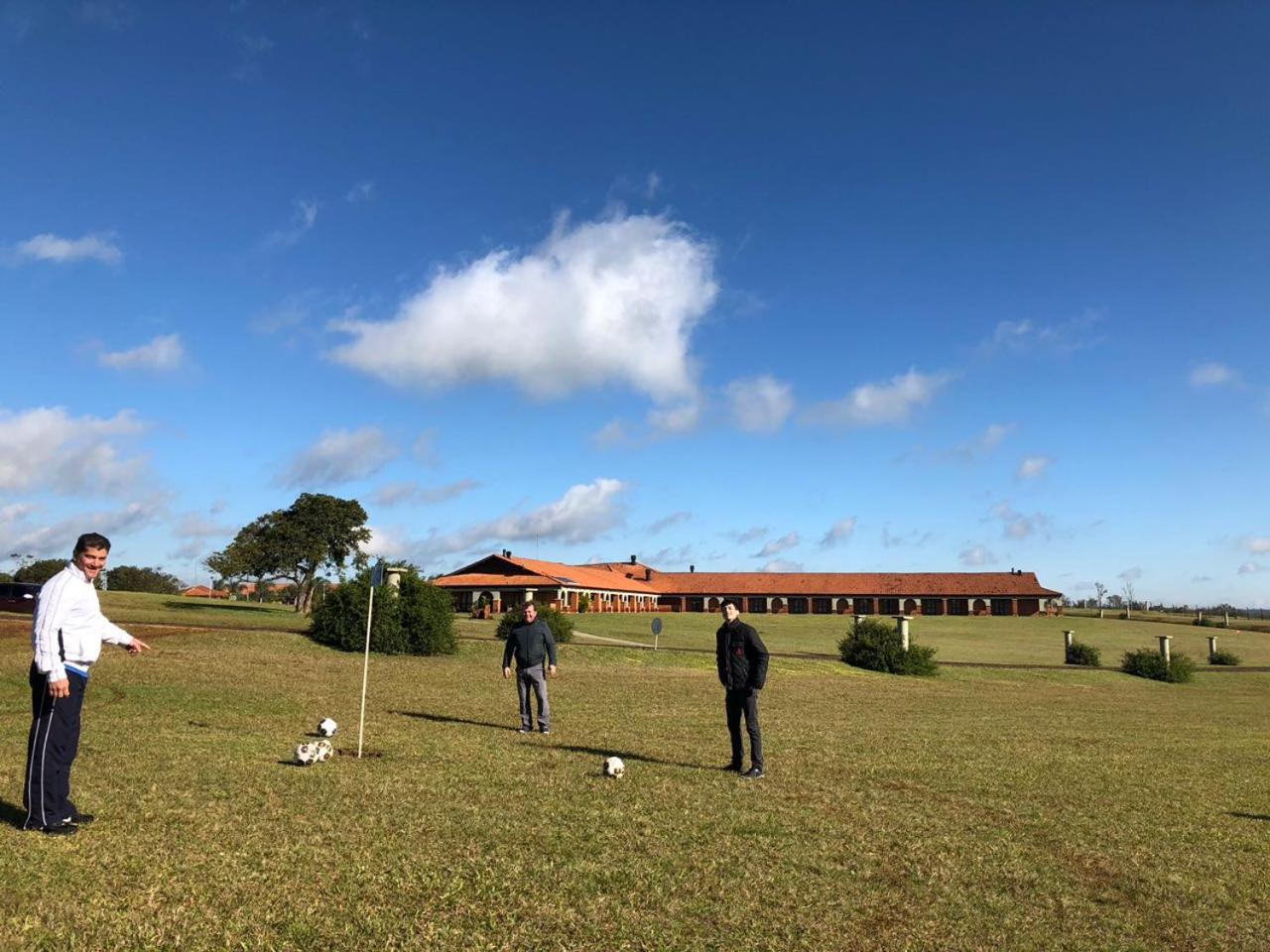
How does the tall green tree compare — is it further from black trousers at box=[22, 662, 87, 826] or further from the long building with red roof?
black trousers at box=[22, 662, 87, 826]

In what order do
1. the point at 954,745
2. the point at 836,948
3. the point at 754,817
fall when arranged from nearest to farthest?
the point at 836,948 < the point at 754,817 < the point at 954,745

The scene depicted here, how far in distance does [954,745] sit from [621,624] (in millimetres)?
48791

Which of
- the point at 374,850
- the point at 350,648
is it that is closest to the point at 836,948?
the point at 374,850

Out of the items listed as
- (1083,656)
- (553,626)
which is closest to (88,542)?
(553,626)

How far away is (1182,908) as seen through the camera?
6.68 metres

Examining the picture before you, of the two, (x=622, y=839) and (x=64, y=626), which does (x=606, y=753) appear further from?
(x=64, y=626)

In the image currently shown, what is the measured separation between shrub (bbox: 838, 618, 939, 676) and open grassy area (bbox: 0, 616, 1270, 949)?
22.5m

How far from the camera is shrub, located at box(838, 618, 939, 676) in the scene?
39.6 m

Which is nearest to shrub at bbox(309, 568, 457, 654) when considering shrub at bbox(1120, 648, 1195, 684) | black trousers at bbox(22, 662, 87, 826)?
black trousers at bbox(22, 662, 87, 826)

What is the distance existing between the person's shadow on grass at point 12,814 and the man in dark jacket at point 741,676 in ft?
24.0

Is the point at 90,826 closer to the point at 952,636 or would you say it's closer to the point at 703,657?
the point at 703,657

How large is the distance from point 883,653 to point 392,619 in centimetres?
2139

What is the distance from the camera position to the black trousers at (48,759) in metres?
7.34

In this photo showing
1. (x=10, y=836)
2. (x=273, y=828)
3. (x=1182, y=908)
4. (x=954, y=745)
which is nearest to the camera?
(x=1182, y=908)
